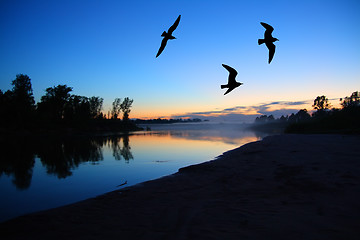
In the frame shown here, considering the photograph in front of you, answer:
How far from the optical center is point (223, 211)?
425 centimetres

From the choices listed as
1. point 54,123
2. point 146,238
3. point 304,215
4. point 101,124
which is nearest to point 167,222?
point 146,238

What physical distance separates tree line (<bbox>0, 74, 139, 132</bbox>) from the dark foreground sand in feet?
183

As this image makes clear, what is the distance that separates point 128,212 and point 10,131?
55.2m

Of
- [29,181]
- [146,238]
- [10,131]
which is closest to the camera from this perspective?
[146,238]

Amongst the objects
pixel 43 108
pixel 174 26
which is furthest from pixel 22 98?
pixel 174 26

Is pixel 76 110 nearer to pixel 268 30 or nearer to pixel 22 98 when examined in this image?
pixel 22 98

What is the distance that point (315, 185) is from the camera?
5312 mm

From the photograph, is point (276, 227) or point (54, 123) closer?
point (276, 227)

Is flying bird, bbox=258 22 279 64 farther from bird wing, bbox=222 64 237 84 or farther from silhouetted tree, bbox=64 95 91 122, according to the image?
silhouetted tree, bbox=64 95 91 122

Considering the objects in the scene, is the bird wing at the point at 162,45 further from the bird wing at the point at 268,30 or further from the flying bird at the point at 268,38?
the bird wing at the point at 268,30

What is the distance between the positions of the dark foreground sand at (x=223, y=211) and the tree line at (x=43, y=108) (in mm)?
55634

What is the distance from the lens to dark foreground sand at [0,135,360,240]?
3393 millimetres

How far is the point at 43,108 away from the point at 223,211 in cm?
7131

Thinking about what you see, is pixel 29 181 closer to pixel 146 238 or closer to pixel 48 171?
pixel 48 171
